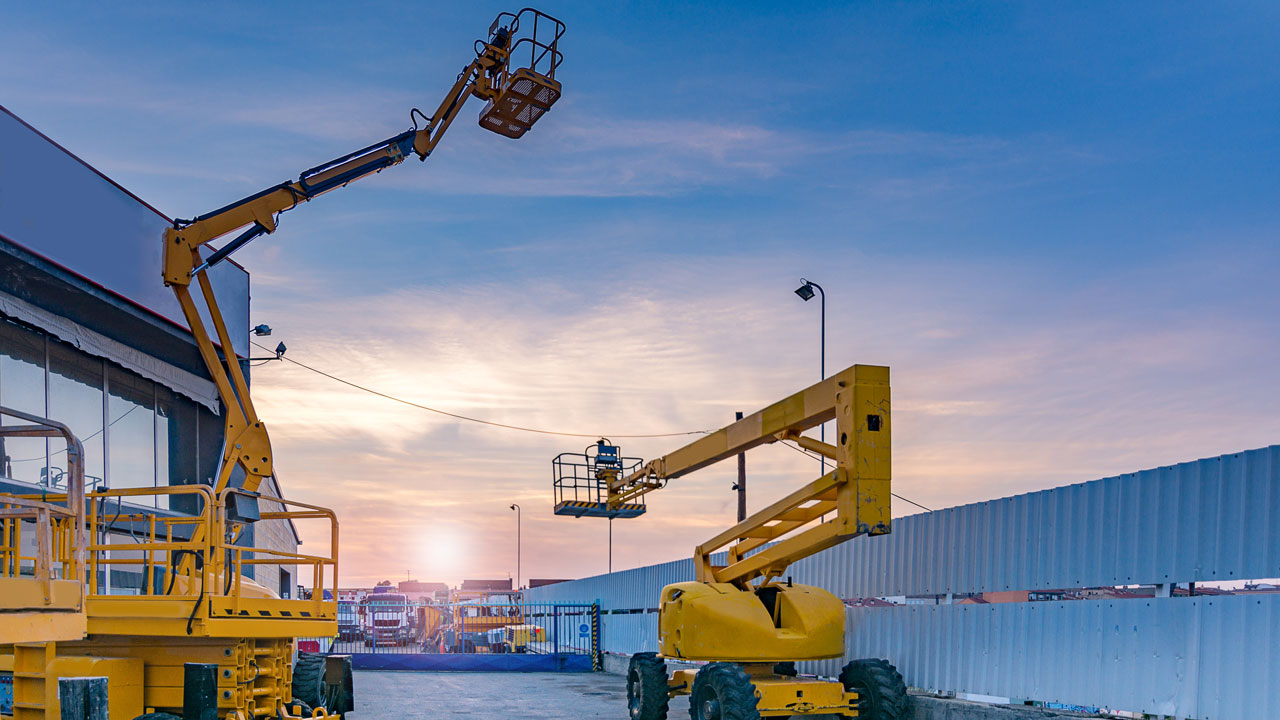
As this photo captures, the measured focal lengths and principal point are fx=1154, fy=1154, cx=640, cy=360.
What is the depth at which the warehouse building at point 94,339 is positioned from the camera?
16.1 metres

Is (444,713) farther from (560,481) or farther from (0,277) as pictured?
(0,277)

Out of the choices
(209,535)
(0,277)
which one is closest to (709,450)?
(209,535)

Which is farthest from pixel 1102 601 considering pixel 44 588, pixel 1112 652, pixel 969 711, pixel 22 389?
pixel 22 389

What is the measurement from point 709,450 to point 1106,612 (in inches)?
234

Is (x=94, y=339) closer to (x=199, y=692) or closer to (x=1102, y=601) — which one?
(x=199, y=692)

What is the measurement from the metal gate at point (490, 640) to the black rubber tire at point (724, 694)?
14.1 m

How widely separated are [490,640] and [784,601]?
31.3 meters

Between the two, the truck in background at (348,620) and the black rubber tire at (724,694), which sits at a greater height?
the black rubber tire at (724,694)

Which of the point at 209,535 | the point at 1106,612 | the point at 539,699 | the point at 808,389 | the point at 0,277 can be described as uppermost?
the point at 0,277

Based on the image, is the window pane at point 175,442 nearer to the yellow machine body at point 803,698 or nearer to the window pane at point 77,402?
the window pane at point 77,402

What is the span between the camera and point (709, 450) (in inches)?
A: 636

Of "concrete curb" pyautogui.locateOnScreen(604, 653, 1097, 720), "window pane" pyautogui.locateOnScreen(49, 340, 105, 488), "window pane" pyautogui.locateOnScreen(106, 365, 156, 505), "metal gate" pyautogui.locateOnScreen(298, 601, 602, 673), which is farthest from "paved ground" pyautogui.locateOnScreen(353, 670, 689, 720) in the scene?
"window pane" pyautogui.locateOnScreen(49, 340, 105, 488)

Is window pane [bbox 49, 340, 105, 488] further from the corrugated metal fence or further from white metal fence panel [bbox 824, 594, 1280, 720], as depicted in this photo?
white metal fence panel [bbox 824, 594, 1280, 720]

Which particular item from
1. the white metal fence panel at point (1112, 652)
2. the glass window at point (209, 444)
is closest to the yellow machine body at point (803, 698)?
the white metal fence panel at point (1112, 652)
